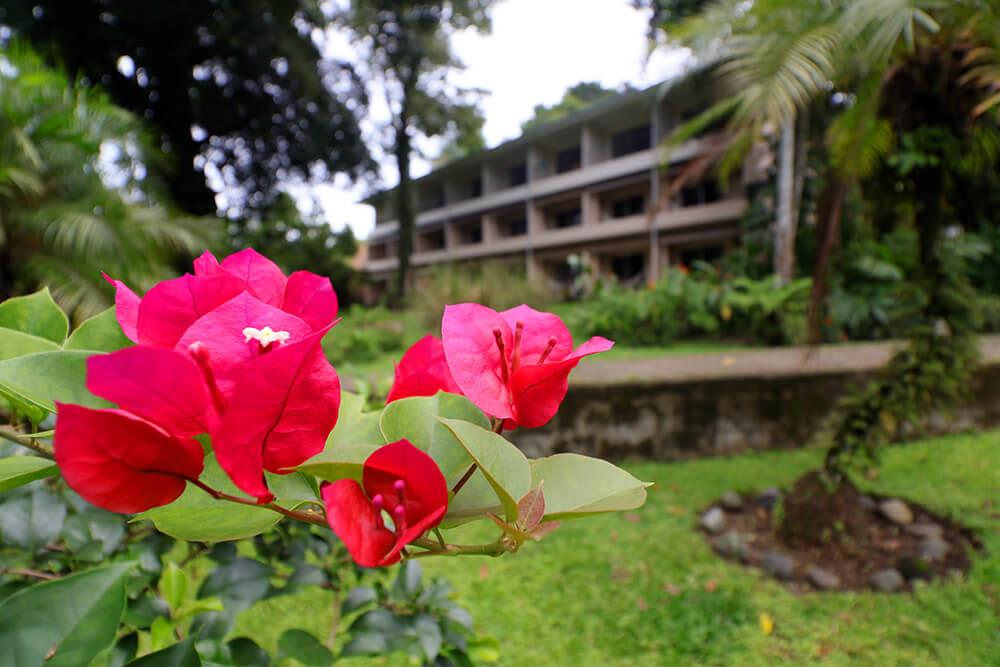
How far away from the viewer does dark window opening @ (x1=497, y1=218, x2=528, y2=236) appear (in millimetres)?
18031

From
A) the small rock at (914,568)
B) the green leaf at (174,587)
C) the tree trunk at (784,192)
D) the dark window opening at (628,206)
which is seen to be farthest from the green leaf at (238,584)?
the dark window opening at (628,206)

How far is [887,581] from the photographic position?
6.21ft

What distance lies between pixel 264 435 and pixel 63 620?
19 cm

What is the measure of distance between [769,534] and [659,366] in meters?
1.38

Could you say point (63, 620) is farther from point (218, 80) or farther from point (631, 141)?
point (631, 141)

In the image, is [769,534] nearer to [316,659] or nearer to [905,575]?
Result: [905,575]

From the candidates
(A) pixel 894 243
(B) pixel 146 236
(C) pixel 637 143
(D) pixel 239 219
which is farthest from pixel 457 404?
(C) pixel 637 143

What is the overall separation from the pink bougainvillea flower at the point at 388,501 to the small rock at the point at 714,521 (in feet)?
7.86

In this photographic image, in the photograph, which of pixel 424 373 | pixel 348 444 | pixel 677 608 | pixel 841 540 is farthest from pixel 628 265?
pixel 348 444

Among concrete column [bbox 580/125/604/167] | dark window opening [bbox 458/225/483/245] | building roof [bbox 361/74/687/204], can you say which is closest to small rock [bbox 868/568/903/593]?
building roof [bbox 361/74/687/204]

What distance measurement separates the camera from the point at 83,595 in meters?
0.32

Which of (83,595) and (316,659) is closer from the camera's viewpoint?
(83,595)

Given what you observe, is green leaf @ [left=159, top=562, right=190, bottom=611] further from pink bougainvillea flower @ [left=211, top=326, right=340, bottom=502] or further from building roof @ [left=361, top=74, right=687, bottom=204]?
building roof @ [left=361, top=74, right=687, bottom=204]

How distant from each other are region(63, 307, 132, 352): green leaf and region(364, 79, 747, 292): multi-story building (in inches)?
372
